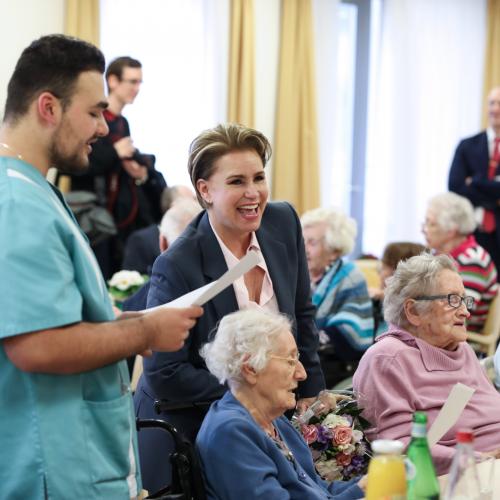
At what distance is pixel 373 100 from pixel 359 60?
372 mm

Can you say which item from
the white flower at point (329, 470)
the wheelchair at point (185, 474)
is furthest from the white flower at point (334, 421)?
the wheelchair at point (185, 474)

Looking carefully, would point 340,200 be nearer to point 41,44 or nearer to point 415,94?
point 415,94

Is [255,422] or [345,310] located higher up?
[255,422]

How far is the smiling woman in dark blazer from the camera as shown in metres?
2.31

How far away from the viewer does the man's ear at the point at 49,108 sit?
161 cm

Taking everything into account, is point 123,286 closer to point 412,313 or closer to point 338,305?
point 338,305

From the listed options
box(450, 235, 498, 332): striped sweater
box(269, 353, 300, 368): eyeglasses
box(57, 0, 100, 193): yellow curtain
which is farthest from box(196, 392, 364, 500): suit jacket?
box(57, 0, 100, 193): yellow curtain

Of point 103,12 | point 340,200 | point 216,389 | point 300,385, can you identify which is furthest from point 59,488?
point 340,200

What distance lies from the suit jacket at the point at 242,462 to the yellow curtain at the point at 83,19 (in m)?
4.41

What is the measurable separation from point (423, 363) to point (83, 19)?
419 cm

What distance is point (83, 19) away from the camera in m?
5.95

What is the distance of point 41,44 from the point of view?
1.65 m

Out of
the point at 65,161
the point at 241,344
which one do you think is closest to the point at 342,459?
the point at 241,344

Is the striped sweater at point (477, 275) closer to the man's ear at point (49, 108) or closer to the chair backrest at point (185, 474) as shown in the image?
the chair backrest at point (185, 474)
